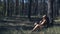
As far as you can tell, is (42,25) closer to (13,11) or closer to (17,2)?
(13,11)

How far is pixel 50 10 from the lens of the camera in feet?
64.3

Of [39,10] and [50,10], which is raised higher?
[50,10]

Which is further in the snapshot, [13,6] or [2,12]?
[13,6]

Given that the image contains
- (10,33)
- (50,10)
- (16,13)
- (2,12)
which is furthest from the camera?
(16,13)

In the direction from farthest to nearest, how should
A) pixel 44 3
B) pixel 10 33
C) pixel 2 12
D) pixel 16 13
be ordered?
1. pixel 44 3
2. pixel 16 13
3. pixel 2 12
4. pixel 10 33

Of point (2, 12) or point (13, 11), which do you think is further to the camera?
point (13, 11)

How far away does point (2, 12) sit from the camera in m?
32.6

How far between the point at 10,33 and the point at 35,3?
84.3 feet

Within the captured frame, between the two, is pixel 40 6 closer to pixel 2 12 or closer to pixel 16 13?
pixel 16 13

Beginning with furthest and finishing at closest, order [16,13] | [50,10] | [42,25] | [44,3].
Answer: [44,3] → [16,13] → [50,10] → [42,25]

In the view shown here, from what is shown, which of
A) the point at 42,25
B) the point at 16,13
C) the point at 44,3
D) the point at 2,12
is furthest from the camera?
the point at 44,3

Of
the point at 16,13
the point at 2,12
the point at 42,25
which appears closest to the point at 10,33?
the point at 42,25

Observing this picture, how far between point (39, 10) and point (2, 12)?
24.7 ft

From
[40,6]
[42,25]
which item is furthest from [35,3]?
[42,25]
